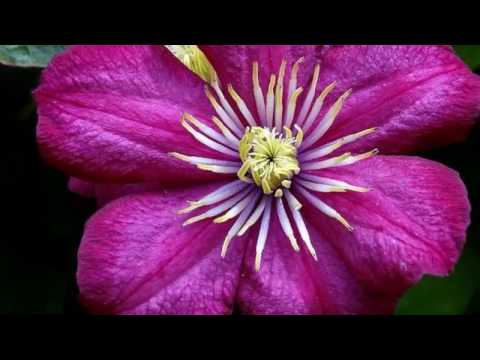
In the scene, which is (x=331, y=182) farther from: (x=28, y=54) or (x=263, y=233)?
(x=28, y=54)

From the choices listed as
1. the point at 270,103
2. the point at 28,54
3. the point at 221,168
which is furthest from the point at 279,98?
the point at 28,54

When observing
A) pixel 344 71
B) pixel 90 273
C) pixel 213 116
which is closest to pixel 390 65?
pixel 344 71

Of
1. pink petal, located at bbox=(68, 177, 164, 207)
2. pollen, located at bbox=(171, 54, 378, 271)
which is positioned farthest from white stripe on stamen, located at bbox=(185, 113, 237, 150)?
pink petal, located at bbox=(68, 177, 164, 207)

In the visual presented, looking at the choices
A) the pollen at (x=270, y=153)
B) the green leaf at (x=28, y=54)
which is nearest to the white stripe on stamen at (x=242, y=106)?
the pollen at (x=270, y=153)

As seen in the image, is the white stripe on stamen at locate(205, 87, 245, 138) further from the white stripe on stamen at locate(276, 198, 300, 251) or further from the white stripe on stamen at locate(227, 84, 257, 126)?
the white stripe on stamen at locate(276, 198, 300, 251)

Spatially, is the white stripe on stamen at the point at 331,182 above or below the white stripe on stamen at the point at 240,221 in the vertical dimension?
above

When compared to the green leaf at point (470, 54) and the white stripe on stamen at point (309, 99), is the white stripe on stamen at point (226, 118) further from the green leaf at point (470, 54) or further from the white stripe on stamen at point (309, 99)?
the green leaf at point (470, 54)
